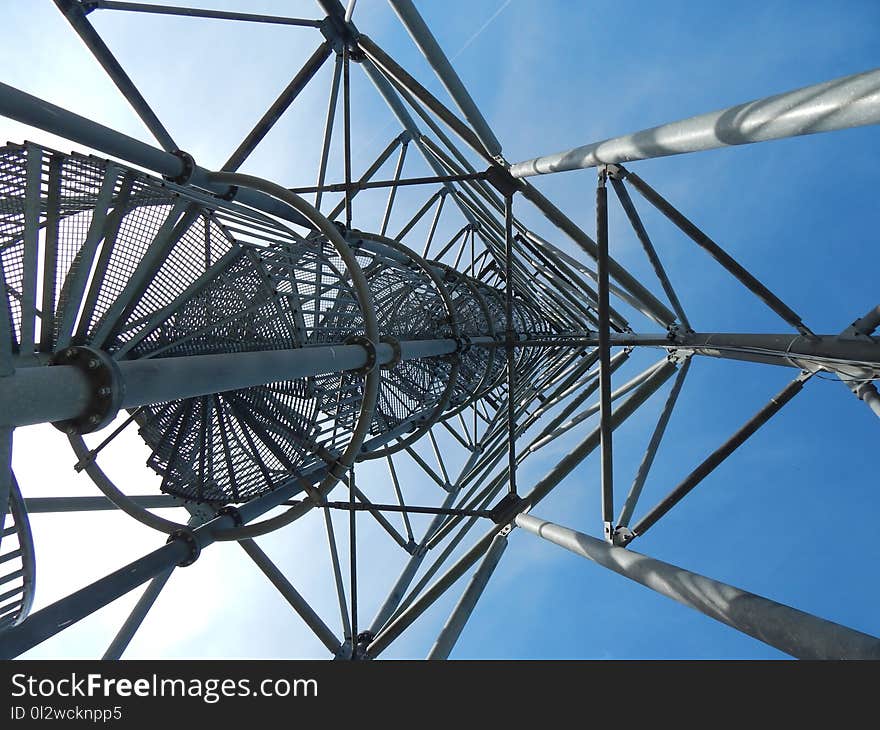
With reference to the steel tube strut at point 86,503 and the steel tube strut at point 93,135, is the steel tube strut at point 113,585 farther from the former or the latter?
the steel tube strut at point 93,135

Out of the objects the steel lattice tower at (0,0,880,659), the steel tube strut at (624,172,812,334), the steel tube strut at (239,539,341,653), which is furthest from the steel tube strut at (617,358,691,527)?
the steel tube strut at (239,539,341,653)

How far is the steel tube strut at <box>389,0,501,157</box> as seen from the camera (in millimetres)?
6648

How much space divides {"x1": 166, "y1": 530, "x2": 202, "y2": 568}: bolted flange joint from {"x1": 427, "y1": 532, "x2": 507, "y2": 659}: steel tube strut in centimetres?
281

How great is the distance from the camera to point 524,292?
1816 centimetres

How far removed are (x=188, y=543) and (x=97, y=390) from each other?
259cm

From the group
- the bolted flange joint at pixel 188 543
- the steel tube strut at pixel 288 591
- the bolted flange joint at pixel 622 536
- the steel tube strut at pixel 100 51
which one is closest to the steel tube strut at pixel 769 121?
the bolted flange joint at pixel 622 536

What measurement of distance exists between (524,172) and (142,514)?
606cm

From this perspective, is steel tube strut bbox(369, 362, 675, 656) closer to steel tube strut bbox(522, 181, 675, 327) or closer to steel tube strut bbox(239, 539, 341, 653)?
steel tube strut bbox(239, 539, 341, 653)

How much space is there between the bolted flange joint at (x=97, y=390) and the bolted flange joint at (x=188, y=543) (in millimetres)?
2362

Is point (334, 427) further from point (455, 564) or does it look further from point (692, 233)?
point (692, 233)

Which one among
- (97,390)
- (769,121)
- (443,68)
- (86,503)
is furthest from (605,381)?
(86,503)

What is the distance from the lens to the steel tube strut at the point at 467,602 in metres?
6.80

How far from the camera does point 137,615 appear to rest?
604cm

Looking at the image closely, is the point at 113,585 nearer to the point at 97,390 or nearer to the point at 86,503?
the point at 97,390
